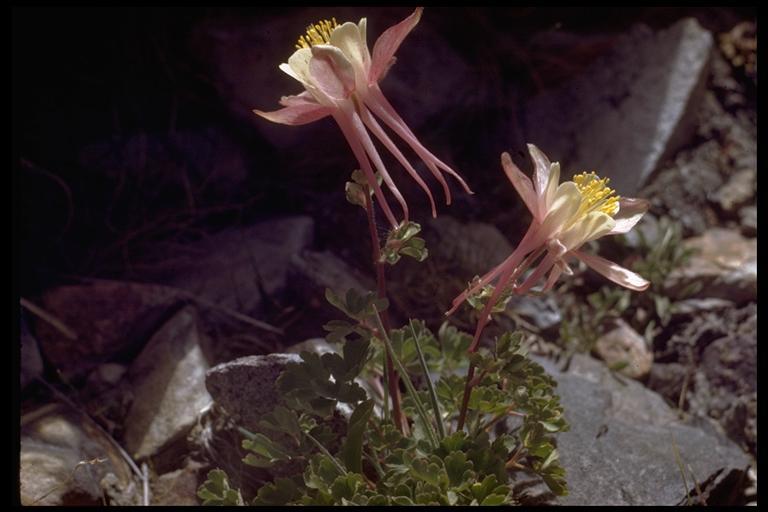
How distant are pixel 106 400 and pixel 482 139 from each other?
1982mm

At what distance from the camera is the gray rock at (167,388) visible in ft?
8.80

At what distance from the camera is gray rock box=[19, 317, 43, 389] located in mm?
2809

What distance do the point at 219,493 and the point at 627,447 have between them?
4.17ft

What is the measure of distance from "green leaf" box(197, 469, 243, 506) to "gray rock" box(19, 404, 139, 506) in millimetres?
438

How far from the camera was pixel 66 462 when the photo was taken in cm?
248

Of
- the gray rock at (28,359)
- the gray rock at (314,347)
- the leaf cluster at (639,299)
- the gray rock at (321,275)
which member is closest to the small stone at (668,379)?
the leaf cluster at (639,299)

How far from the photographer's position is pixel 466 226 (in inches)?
141

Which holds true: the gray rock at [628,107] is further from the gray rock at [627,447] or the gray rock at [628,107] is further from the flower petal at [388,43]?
the flower petal at [388,43]

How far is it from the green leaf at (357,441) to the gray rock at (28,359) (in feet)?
4.30

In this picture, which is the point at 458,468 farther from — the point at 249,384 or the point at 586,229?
the point at 249,384

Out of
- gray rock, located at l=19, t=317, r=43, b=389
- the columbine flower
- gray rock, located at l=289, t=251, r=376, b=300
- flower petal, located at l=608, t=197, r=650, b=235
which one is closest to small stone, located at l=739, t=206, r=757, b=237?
gray rock, located at l=289, t=251, r=376, b=300

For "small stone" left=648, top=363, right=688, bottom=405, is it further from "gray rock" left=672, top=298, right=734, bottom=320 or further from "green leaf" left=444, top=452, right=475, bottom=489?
"green leaf" left=444, top=452, right=475, bottom=489

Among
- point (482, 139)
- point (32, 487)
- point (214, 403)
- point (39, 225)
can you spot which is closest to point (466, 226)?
point (482, 139)

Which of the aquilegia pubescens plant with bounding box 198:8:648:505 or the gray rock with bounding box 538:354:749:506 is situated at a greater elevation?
the aquilegia pubescens plant with bounding box 198:8:648:505
